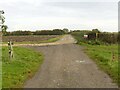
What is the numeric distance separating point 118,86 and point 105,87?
1.86 feet

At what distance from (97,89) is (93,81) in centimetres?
196

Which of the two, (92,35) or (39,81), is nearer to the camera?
(39,81)

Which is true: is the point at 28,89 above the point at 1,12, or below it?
below

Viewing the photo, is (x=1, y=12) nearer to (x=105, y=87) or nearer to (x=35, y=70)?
(x=35, y=70)

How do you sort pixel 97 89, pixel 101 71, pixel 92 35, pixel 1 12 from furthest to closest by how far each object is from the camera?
pixel 92 35, pixel 101 71, pixel 1 12, pixel 97 89

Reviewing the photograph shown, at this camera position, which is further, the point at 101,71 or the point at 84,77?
the point at 101,71

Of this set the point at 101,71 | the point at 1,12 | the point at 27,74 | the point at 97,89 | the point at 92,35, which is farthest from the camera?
the point at 92,35

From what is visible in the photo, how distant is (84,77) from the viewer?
15.5 m

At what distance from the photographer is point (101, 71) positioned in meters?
17.7

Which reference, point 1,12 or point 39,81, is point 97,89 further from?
point 1,12

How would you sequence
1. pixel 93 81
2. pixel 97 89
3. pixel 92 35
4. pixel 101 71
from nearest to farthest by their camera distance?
pixel 97 89
pixel 93 81
pixel 101 71
pixel 92 35

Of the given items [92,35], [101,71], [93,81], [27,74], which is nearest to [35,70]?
[27,74]

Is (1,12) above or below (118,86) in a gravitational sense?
above

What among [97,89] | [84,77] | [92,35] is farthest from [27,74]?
[92,35]
